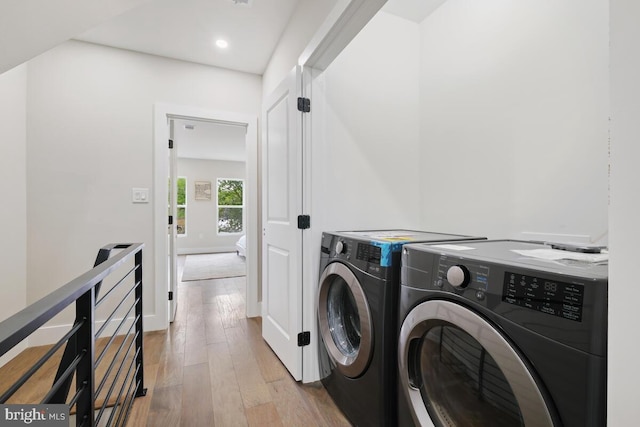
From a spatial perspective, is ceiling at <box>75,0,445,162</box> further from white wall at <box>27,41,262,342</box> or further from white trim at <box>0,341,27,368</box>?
white trim at <box>0,341,27,368</box>

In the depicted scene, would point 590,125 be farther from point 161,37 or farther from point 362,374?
point 161,37

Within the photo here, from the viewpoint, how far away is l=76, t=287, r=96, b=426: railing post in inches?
31.7

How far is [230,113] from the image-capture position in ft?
9.37

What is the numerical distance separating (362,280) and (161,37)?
8.39ft

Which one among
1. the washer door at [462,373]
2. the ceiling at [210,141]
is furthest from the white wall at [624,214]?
the ceiling at [210,141]

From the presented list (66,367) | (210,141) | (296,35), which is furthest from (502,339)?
(210,141)

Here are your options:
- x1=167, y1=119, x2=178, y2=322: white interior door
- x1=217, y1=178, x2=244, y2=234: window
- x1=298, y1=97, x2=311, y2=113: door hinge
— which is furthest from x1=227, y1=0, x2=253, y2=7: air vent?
x1=217, y1=178, x2=244, y2=234: window

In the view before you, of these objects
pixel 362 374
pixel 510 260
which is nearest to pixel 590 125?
pixel 510 260

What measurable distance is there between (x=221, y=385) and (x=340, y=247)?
1.15 meters

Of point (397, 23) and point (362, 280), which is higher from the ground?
point (397, 23)

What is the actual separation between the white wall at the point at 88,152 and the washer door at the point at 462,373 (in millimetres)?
2406

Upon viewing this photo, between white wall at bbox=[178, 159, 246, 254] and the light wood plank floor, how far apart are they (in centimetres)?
493

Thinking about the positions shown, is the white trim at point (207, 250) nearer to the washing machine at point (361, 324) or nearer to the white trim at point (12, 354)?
the white trim at point (12, 354)

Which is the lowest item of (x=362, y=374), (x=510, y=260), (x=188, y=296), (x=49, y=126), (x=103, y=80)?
(x=188, y=296)
